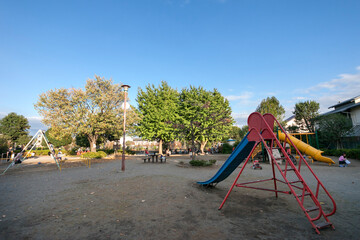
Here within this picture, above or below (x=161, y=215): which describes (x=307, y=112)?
above

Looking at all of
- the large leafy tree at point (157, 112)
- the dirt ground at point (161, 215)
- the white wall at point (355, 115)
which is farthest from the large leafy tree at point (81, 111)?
the white wall at point (355, 115)

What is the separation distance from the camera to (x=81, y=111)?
26578 mm

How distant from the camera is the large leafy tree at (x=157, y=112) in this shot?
3134cm

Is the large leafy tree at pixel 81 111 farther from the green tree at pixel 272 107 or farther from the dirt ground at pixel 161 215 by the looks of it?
the green tree at pixel 272 107

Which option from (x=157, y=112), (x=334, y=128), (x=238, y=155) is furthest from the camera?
(x=157, y=112)

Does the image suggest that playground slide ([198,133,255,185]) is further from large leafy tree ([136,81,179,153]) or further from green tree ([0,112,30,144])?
green tree ([0,112,30,144])

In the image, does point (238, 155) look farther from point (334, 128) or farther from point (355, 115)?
point (355, 115)

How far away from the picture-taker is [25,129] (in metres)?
48.5

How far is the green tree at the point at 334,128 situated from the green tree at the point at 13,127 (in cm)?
6443

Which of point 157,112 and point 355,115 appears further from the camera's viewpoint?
point 157,112

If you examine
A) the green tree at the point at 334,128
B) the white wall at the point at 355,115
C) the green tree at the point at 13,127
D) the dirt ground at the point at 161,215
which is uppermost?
the green tree at the point at 13,127

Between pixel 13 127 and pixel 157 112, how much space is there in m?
41.0

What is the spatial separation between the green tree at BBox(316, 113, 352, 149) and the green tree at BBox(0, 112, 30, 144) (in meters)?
64.4

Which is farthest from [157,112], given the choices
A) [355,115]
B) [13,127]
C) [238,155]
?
[13,127]
